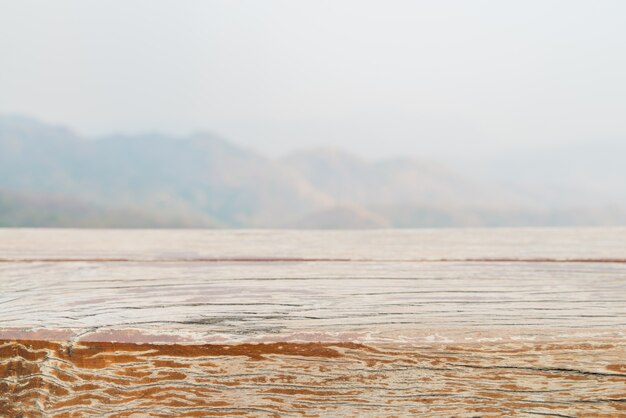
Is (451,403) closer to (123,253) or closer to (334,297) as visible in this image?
(334,297)

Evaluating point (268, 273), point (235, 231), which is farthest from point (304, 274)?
point (235, 231)

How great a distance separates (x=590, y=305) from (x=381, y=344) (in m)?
0.17

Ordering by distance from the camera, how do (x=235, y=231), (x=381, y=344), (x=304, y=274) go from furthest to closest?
(x=235, y=231), (x=304, y=274), (x=381, y=344)

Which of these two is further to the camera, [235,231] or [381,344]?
[235,231]

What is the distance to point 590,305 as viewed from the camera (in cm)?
38

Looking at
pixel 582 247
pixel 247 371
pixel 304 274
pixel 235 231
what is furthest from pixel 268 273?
pixel 582 247

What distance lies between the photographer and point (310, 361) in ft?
1.04

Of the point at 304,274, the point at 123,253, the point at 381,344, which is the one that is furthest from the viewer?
the point at 123,253

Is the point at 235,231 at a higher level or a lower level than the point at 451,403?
higher

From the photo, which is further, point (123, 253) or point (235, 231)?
point (235, 231)

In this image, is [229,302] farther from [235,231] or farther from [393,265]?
[235,231]

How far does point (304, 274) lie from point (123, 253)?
0.23m

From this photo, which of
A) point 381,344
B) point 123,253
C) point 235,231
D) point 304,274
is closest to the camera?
point 381,344

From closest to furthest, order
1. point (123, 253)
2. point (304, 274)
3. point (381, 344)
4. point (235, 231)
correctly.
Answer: point (381, 344), point (304, 274), point (123, 253), point (235, 231)
